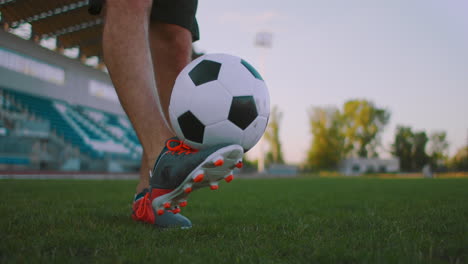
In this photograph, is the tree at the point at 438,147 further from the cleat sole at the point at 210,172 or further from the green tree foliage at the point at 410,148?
the cleat sole at the point at 210,172

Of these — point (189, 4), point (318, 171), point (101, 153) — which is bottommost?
point (318, 171)

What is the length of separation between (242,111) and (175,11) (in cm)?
86

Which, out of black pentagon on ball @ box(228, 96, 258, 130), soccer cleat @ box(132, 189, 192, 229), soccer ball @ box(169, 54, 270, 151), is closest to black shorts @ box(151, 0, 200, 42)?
soccer ball @ box(169, 54, 270, 151)

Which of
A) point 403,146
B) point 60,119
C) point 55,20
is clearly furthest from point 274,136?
point 55,20

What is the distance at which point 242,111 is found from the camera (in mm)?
1662

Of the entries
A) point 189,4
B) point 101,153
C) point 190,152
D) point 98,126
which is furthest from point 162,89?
point 98,126

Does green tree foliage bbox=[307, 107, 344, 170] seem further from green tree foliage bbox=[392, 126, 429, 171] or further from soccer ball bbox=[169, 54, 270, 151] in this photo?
soccer ball bbox=[169, 54, 270, 151]

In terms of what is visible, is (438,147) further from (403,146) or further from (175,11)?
(175,11)

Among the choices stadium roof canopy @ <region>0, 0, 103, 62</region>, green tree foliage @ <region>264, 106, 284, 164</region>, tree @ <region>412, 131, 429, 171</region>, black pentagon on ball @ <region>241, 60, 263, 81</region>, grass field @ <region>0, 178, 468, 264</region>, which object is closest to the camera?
grass field @ <region>0, 178, 468, 264</region>

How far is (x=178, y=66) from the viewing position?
7.61 ft

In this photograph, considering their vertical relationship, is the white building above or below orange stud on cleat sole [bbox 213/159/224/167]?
below

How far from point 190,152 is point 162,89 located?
93 cm

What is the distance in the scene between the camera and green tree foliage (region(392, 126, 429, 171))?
5644 cm

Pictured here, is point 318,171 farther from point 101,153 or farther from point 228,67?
point 228,67
